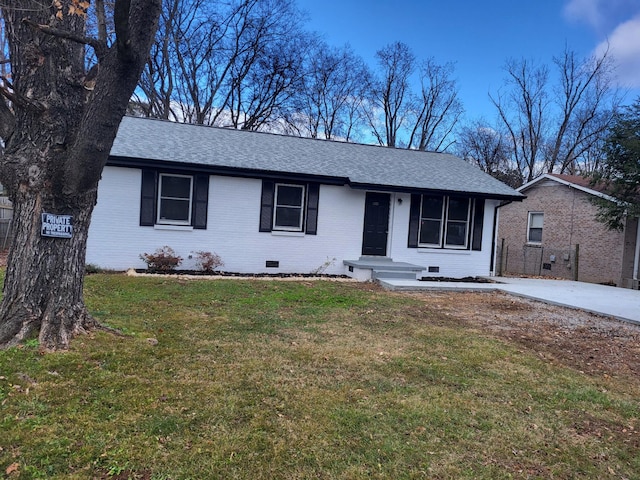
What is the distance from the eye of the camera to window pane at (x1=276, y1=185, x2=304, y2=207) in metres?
12.5

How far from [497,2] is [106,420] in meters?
21.1

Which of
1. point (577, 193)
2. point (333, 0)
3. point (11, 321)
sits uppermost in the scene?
point (333, 0)

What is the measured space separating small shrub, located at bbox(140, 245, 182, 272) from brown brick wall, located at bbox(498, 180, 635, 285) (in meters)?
14.2

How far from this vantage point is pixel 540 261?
18359 millimetres

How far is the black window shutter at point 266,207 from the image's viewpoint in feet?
40.2

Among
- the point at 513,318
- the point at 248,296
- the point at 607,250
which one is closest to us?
the point at 513,318

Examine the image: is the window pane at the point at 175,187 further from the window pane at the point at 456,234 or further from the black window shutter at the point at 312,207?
the window pane at the point at 456,234

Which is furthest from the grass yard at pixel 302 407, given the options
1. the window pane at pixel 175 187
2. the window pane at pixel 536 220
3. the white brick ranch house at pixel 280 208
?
the window pane at pixel 536 220

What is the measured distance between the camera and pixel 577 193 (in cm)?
1700

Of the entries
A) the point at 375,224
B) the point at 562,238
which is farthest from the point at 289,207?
the point at 562,238

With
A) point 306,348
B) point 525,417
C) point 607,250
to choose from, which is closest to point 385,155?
point 607,250

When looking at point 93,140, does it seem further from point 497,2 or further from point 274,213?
point 497,2

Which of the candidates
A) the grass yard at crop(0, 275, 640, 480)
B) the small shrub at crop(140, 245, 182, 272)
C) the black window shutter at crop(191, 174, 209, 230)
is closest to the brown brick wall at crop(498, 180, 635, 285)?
the grass yard at crop(0, 275, 640, 480)

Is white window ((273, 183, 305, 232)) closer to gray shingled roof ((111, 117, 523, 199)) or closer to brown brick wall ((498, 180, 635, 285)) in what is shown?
gray shingled roof ((111, 117, 523, 199))
